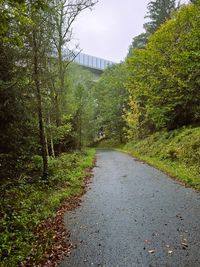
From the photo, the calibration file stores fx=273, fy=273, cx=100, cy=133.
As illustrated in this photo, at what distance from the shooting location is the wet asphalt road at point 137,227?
14.6ft

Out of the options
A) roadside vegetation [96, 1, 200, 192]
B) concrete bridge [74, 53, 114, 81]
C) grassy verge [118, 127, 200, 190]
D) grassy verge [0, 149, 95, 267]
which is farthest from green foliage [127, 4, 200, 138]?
concrete bridge [74, 53, 114, 81]

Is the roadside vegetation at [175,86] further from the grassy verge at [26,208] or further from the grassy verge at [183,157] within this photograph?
the grassy verge at [26,208]

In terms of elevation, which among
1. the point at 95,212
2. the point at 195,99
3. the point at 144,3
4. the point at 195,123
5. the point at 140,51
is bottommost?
the point at 95,212

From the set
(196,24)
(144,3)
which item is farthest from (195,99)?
(144,3)

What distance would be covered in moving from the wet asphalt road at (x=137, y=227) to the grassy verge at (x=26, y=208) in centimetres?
69

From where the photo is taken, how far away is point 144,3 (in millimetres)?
34344

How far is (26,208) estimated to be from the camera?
22.3 feet

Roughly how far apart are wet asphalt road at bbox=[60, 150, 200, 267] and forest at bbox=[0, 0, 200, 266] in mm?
720

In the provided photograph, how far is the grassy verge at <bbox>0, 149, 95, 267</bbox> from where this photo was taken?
16.0ft

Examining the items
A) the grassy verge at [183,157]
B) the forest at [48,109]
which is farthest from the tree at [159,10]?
the grassy verge at [183,157]

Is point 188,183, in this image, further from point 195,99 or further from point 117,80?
point 117,80

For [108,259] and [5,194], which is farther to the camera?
[5,194]

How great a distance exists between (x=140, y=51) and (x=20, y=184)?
14.0 meters

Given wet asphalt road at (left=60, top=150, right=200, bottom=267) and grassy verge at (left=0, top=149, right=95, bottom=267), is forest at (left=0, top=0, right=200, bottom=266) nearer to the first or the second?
grassy verge at (left=0, top=149, right=95, bottom=267)
